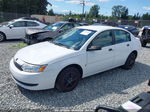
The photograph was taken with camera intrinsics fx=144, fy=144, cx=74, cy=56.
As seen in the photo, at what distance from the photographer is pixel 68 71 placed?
3311 mm

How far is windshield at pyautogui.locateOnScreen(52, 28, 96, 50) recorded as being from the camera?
370 centimetres

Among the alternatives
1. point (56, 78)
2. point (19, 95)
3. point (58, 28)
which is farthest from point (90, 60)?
point (58, 28)

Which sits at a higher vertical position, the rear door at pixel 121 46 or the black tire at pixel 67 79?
the rear door at pixel 121 46

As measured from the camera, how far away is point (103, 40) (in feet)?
13.4

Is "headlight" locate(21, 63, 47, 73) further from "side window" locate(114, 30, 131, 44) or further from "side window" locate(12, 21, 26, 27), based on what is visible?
"side window" locate(12, 21, 26, 27)

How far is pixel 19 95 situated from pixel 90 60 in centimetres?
188

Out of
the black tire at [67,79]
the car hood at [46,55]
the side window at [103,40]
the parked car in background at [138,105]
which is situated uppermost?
the side window at [103,40]

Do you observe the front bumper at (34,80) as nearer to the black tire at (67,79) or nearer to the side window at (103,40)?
the black tire at (67,79)

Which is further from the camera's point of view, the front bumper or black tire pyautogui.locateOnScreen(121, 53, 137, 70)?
black tire pyautogui.locateOnScreen(121, 53, 137, 70)

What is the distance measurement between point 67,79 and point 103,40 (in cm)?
158

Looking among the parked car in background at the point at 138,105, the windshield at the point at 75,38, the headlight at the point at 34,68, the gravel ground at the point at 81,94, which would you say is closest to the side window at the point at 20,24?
the gravel ground at the point at 81,94

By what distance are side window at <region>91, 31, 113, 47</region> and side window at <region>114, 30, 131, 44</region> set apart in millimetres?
271

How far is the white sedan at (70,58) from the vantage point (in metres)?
3.02

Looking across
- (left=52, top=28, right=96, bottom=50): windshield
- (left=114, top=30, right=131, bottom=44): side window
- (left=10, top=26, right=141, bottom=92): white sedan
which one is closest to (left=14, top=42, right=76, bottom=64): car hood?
(left=10, top=26, right=141, bottom=92): white sedan
